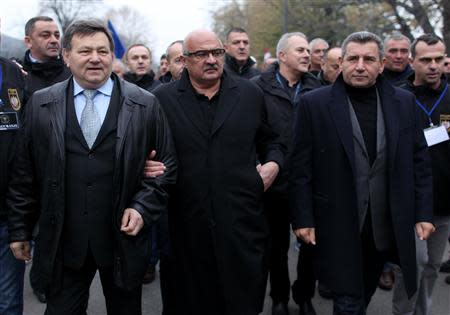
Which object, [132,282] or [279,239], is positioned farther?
[279,239]

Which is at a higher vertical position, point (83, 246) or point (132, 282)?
point (83, 246)

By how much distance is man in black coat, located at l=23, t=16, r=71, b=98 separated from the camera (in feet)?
15.7

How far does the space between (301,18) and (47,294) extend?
82.4 feet

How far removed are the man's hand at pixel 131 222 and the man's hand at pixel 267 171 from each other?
1008mm

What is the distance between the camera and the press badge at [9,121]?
308cm

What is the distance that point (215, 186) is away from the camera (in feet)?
10.4

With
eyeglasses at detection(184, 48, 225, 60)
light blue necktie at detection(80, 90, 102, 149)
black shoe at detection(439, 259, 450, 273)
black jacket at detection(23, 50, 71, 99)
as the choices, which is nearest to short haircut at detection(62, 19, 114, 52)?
light blue necktie at detection(80, 90, 102, 149)

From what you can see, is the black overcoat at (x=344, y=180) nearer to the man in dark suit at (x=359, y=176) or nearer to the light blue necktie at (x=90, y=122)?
the man in dark suit at (x=359, y=176)

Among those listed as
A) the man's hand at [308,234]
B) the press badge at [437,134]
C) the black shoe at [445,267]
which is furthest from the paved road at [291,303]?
the press badge at [437,134]

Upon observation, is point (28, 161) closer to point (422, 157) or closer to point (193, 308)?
point (193, 308)

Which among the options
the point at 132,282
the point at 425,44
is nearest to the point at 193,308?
the point at 132,282

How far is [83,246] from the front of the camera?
8.73 feet

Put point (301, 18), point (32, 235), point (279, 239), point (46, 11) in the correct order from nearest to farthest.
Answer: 1. point (32, 235)
2. point (279, 239)
3. point (301, 18)
4. point (46, 11)

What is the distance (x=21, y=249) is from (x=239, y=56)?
3961mm
